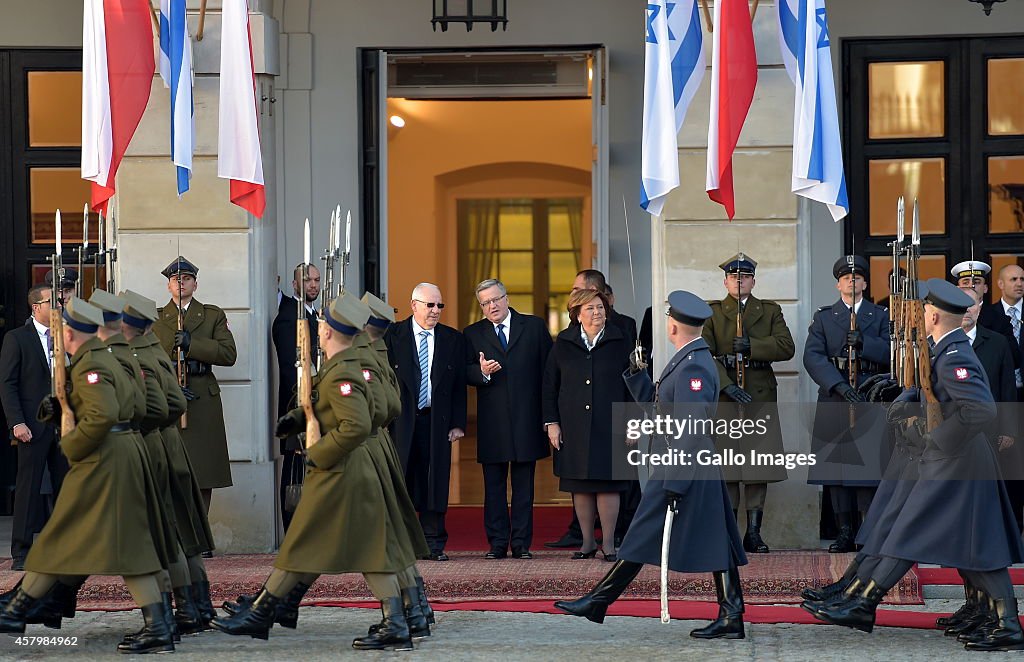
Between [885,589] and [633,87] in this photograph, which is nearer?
[885,589]

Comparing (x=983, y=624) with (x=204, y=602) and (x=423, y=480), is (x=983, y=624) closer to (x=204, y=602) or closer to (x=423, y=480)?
(x=204, y=602)

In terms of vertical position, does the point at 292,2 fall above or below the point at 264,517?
above

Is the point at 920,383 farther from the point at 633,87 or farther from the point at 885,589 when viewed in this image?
the point at 633,87

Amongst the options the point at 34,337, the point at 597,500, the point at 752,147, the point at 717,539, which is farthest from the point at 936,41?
the point at 34,337

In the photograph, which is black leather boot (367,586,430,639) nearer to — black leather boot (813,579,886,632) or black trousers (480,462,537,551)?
black leather boot (813,579,886,632)

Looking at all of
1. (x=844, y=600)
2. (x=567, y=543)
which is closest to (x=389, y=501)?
(x=844, y=600)

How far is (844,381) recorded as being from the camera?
34.5 ft

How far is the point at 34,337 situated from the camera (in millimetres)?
10484

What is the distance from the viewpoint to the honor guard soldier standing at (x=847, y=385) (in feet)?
34.5

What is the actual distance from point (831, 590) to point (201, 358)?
14.0 feet

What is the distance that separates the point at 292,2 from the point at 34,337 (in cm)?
329

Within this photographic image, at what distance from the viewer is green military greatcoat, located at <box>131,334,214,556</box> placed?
825cm

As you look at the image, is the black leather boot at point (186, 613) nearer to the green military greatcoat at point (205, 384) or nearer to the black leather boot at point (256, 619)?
the black leather boot at point (256, 619)

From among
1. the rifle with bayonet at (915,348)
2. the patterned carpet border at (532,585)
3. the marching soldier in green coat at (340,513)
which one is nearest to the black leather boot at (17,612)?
the marching soldier in green coat at (340,513)
